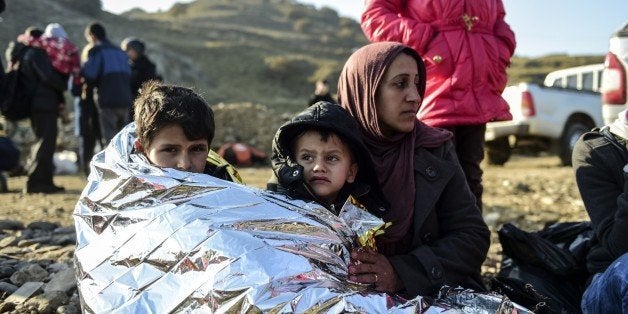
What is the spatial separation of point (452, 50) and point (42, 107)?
554cm

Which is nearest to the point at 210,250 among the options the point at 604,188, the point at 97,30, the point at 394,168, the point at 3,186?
the point at 394,168

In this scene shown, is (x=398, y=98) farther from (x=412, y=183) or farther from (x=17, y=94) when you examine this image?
(x=17, y=94)

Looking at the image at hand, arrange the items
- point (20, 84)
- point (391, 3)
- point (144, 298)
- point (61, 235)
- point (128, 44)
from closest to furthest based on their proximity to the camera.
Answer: point (144, 298) → point (391, 3) → point (61, 235) → point (20, 84) → point (128, 44)

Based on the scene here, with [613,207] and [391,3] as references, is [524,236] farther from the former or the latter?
[391,3]

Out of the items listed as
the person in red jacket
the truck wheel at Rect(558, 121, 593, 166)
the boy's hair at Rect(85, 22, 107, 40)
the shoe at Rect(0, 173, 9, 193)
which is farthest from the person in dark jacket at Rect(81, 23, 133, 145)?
the truck wheel at Rect(558, 121, 593, 166)

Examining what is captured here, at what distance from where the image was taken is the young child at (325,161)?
8.25 ft

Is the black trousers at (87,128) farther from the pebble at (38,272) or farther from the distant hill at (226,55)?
the distant hill at (226,55)

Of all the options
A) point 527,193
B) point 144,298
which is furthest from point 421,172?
point 527,193

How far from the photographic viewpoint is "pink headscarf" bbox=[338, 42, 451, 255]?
2.64 meters

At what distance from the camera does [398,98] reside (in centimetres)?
278

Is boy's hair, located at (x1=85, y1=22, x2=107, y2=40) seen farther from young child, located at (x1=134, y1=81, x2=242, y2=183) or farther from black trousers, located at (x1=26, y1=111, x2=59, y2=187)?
young child, located at (x1=134, y1=81, x2=242, y2=183)

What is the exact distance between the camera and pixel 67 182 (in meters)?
9.53

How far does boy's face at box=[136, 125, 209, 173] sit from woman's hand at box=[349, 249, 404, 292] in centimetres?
75

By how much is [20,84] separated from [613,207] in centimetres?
658
